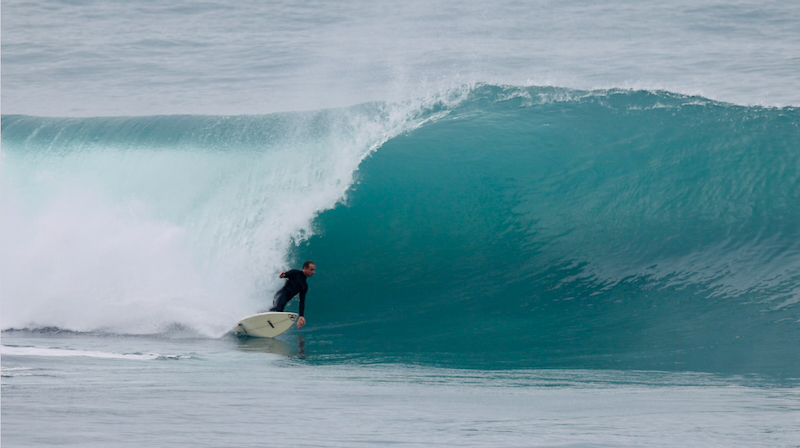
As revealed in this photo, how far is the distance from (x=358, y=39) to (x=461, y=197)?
35.7ft

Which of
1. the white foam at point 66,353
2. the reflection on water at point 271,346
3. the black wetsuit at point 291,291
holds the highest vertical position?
the black wetsuit at point 291,291

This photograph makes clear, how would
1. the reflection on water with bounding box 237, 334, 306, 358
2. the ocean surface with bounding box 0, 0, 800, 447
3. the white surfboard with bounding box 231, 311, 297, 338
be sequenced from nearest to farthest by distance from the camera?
the ocean surface with bounding box 0, 0, 800, 447
the reflection on water with bounding box 237, 334, 306, 358
the white surfboard with bounding box 231, 311, 297, 338

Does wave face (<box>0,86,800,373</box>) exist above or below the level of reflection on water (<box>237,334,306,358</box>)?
above

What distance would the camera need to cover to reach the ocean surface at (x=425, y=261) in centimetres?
420

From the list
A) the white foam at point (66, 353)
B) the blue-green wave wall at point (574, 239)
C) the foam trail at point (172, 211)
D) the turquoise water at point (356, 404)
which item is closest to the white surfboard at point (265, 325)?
the foam trail at point (172, 211)

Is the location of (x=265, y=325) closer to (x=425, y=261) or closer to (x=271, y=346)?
(x=271, y=346)

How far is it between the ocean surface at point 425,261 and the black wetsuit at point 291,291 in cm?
38

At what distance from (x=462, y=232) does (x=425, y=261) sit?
0.65 meters

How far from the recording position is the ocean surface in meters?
4.20

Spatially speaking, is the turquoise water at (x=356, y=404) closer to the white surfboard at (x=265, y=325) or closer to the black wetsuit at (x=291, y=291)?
the white surfboard at (x=265, y=325)

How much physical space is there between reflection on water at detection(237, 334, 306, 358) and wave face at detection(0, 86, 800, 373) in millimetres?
134

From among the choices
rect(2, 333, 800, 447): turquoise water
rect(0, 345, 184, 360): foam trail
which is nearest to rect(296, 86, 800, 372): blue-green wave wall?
rect(2, 333, 800, 447): turquoise water

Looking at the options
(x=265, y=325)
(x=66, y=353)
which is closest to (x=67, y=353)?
(x=66, y=353)

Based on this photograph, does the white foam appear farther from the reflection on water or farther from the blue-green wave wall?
the blue-green wave wall
